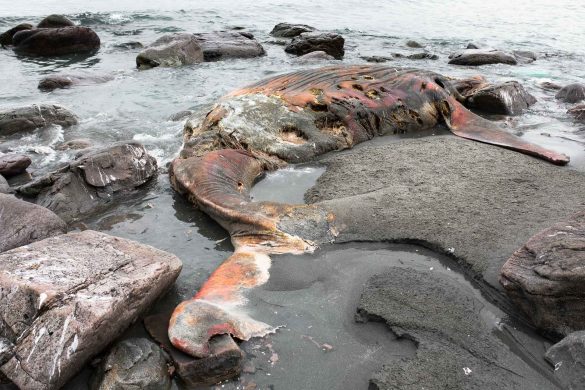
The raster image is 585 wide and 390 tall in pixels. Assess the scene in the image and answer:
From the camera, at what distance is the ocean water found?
419 cm

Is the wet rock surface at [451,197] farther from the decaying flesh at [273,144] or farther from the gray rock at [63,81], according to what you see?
the gray rock at [63,81]

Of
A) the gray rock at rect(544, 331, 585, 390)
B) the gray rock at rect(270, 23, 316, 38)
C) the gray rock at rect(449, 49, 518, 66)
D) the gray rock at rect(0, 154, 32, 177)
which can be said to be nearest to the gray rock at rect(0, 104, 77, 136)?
the gray rock at rect(0, 154, 32, 177)

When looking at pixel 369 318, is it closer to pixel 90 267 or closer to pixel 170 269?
pixel 170 269

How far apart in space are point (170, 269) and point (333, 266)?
1.07m

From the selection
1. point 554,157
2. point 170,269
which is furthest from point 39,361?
point 554,157

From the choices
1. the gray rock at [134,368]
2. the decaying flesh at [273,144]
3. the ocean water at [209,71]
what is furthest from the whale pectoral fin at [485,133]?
the gray rock at [134,368]

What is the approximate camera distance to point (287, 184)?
4.95 meters

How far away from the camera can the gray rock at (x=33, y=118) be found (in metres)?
6.55

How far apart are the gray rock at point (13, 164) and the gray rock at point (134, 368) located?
132 inches

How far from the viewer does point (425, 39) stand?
16.7 meters

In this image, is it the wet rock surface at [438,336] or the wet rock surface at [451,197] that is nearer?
the wet rock surface at [438,336]

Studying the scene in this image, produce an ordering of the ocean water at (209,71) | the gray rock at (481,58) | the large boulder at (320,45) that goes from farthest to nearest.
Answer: the large boulder at (320,45)
the gray rock at (481,58)
the ocean water at (209,71)

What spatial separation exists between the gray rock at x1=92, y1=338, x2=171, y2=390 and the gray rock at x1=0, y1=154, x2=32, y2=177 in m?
3.36

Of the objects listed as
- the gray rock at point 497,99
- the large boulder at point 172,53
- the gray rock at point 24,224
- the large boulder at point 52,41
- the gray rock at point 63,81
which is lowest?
the large boulder at point 52,41
